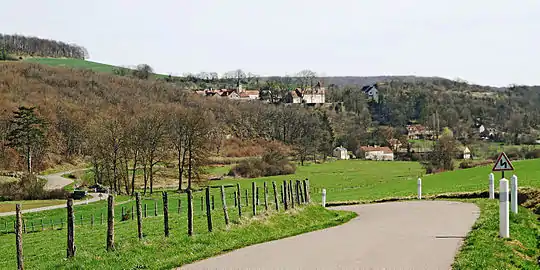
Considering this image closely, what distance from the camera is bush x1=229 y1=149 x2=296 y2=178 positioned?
3248 inches

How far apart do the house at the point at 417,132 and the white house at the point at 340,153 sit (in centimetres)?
2229

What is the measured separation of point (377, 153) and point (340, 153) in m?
8.39

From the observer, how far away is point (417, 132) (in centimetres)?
15200

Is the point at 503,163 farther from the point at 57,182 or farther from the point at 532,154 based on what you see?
the point at 532,154

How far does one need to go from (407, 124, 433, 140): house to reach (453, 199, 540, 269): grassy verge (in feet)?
430

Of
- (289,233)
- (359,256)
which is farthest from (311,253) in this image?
(289,233)

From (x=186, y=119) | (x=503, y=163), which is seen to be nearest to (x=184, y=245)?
(x=503, y=163)

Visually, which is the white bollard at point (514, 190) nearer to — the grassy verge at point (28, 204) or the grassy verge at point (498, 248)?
the grassy verge at point (498, 248)

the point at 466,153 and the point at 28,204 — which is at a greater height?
the point at 466,153

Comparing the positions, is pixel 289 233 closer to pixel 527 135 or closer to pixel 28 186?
pixel 28 186

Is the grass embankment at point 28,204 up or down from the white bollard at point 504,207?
down

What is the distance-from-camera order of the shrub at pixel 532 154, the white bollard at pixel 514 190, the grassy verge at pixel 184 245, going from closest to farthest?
the grassy verge at pixel 184 245, the white bollard at pixel 514 190, the shrub at pixel 532 154

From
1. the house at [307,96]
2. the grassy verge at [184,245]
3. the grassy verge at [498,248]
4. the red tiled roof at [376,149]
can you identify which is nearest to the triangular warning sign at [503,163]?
the grassy verge at [498,248]

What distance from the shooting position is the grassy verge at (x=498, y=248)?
32.6 ft
